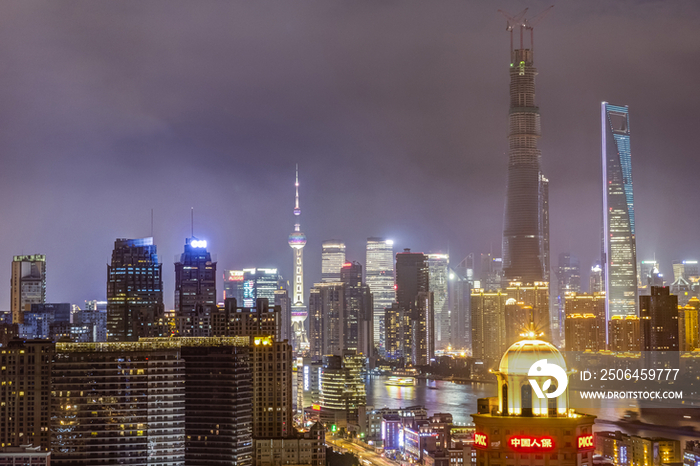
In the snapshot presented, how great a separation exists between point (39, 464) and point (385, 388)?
33.3 metres

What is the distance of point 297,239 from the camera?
59.1 meters

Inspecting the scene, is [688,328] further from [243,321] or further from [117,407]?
[117,407]

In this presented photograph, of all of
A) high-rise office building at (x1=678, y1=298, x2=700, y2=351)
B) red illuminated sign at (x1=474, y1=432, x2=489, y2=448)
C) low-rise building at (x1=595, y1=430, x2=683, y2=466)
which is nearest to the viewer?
red illuminated sign at (x1=474, y1=432, x2=489, y2=448)

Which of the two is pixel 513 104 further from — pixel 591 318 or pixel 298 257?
pixel 298 257

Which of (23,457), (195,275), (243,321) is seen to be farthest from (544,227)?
(23,457)

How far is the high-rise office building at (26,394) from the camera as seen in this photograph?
1983 centimetres

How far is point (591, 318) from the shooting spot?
162 ft

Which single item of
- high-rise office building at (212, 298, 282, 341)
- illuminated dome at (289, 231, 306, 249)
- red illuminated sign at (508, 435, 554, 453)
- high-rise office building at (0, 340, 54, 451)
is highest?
illuminated dome at (289, 231, 306, 249)

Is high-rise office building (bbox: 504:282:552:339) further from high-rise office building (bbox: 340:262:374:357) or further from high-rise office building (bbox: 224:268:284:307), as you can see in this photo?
high-rise office building (bbox: 224:268:284:307)

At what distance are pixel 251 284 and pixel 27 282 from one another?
65.5ft

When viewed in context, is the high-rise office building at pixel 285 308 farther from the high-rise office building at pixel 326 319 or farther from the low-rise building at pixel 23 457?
the low-rise building at pixel 23 457

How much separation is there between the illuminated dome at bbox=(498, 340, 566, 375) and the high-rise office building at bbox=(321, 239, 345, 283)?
6084 cm

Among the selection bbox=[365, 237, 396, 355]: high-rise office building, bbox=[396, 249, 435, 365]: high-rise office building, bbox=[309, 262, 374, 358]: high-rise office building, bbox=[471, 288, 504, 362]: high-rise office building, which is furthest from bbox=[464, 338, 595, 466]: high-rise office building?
bbox=[365, 237, 396, 355]: high-rise office building

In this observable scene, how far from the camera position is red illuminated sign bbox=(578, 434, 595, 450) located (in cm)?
581
